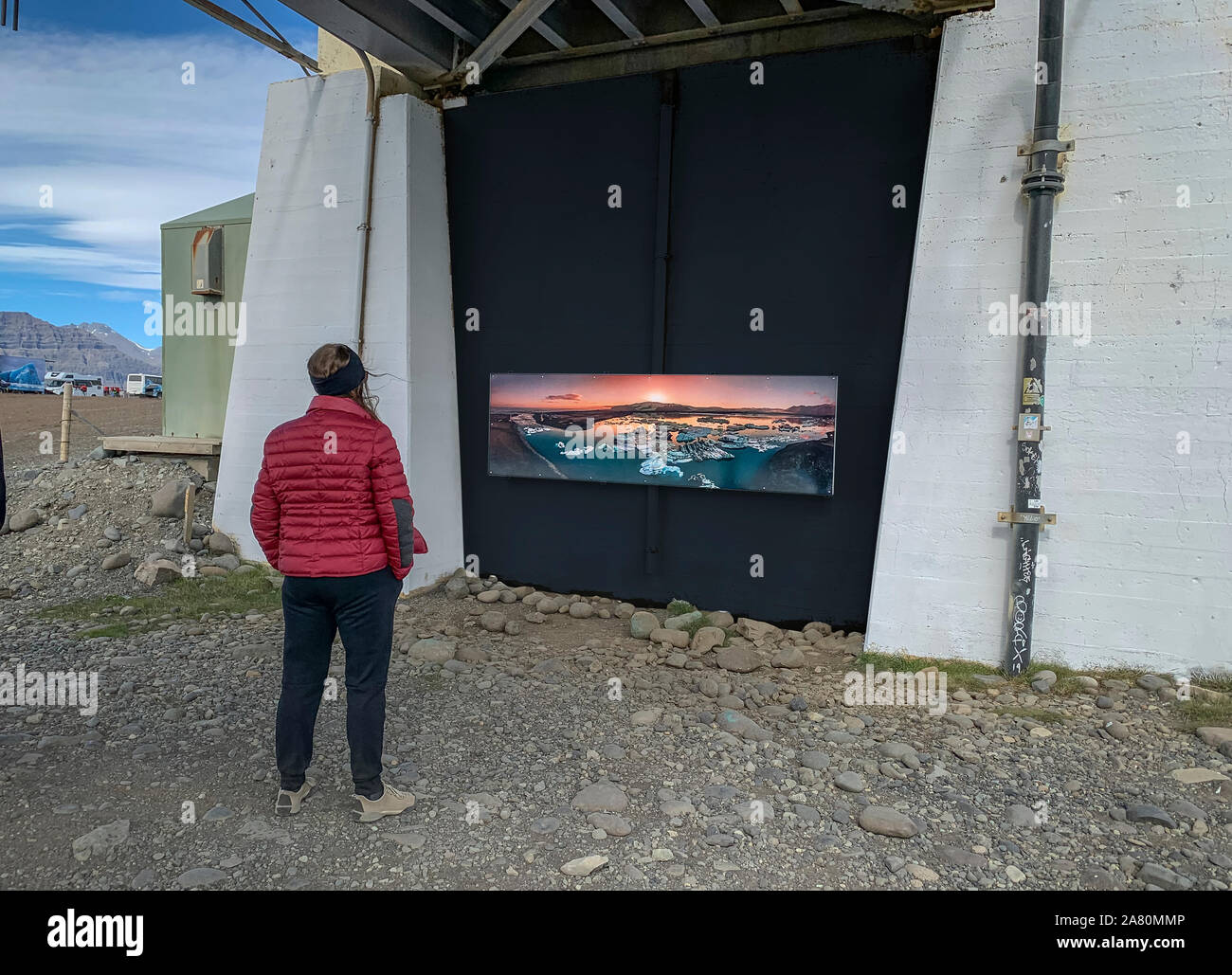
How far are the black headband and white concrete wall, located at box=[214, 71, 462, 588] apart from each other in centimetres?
353

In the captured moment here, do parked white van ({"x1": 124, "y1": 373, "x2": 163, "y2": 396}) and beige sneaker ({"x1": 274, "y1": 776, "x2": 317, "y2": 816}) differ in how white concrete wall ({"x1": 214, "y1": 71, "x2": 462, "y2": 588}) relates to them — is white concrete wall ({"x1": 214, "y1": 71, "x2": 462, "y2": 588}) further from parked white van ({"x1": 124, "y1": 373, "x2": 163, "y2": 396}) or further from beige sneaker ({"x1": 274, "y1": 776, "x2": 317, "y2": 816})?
parked white van ({"x1": 124, "y1": 373, "x2": 163, "y2": 396})

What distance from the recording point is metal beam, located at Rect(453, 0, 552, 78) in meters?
5.67

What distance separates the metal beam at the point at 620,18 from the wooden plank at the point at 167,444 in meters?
5.43

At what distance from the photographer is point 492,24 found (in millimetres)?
6473

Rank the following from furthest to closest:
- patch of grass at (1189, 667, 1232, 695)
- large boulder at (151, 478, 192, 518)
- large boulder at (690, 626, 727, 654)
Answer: large boulder at (151, 478, 192, 518) → large boulder at (690, 626, 727, 654) → patch of grass at (1189, 667, 1232, 695)

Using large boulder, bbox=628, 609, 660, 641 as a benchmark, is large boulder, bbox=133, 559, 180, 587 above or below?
above

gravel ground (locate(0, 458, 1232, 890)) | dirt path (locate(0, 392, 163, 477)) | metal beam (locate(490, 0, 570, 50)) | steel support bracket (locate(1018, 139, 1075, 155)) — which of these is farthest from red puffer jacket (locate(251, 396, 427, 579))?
dirt path (locate(0, 392, 163, 477))

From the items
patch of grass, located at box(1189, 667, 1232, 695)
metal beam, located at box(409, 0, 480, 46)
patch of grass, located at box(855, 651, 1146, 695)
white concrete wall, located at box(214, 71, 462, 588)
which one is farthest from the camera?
white concrete wall, located at box(214, 71, 462, 588)

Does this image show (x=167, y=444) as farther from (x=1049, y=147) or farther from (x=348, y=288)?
(x=1049, y=147)

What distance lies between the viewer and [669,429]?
20.5 ft

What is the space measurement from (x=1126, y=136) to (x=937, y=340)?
1.53m

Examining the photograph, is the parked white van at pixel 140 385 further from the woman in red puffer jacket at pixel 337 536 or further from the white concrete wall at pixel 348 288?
the woman in red puffer jacket at pixel 337 536

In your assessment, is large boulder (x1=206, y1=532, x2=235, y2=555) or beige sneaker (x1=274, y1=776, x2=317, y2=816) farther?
large boulder (x1=206, y1=532, x2=235, y2=555)
